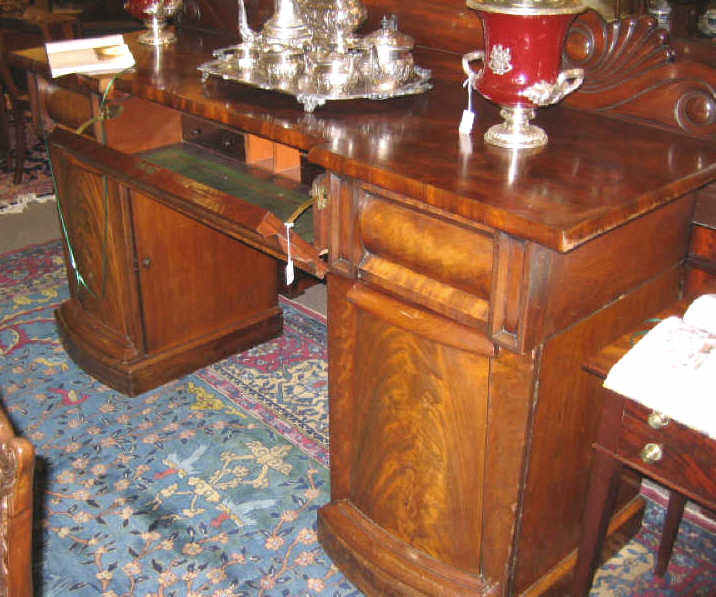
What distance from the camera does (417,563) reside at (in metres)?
1.74

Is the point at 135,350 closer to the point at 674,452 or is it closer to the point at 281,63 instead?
the point at 281,63

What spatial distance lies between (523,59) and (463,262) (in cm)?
39

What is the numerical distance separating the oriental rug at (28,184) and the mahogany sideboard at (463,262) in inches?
95.4

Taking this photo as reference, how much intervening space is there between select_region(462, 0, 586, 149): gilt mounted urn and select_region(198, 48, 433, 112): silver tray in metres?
0.31

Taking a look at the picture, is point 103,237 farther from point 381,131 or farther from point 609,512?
point 609,512

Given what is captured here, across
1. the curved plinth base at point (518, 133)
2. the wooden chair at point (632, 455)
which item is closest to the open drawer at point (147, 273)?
the curved plinth base at point (518, 133)

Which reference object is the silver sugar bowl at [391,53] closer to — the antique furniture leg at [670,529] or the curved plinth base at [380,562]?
the curved plinth base at [380,562]

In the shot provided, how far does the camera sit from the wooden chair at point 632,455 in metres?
1.32

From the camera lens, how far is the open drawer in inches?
91.6

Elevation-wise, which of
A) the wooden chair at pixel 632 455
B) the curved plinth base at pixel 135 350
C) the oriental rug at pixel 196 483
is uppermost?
the wooden chair at pixel 632 455

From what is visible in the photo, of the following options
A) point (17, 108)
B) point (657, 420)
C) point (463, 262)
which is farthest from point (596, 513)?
point (17, 108)

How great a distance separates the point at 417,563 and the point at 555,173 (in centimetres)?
88

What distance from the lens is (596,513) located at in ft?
5.06

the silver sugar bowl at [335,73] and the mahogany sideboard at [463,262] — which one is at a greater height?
the silver sugar bowl at [335,73]
